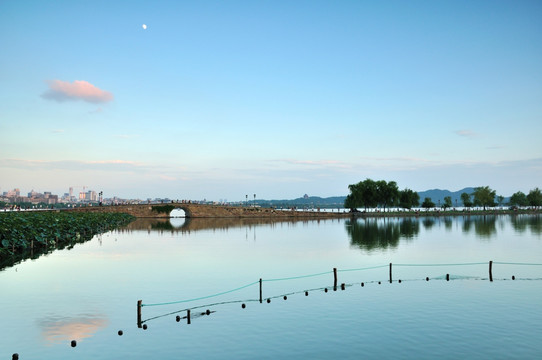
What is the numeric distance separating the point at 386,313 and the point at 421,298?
17.3ft

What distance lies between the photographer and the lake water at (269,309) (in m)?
20.9

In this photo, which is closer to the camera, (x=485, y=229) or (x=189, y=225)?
(x=485, y=229)

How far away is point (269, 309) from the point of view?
2823 centimetres

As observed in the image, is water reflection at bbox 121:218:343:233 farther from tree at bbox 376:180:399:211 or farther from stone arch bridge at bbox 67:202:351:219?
tree at bbox 376:180:399:211

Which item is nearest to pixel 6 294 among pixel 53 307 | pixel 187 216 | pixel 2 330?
pixel 53 307

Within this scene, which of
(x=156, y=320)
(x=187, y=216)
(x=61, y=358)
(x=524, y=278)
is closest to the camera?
(x=61, y=358)

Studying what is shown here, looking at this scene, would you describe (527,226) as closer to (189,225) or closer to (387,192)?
(387,192)

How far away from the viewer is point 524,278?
3884 cm

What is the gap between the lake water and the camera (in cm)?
2092

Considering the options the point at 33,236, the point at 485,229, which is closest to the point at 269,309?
the point at 33,236

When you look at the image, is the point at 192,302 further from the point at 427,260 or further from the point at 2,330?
the point at 427,260

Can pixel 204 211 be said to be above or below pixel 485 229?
above

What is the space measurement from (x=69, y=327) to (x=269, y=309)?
11.2 metres

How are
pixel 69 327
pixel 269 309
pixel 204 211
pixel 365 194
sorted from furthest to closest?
1. pixel 365 194
2. pixel 204 211
3. pixel 269 309
4. pixel 69 327
